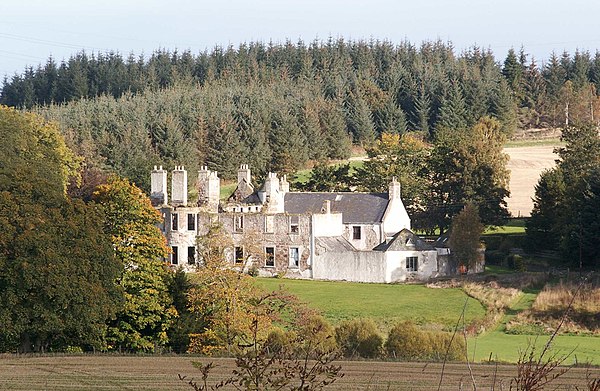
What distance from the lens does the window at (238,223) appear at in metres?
54.7

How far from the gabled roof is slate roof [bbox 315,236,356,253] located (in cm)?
183

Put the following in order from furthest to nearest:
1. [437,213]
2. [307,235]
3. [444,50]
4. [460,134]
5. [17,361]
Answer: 1. [444,50]
2. [460,134]
3. [437,213]
4. [307,235]
5. [17,361]

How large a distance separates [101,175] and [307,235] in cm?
2083

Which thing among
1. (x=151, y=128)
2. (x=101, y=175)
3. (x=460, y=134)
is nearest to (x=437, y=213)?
(x=460, y=134)

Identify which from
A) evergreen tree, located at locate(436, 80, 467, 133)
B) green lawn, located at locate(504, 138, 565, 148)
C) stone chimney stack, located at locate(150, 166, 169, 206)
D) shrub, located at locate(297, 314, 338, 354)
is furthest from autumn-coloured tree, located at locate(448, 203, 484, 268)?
green lawn, located at locate(504, 138, 565, 148)

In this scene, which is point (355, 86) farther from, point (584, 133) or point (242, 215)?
point (242, 215)

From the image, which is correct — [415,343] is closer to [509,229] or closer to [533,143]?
[509,229]

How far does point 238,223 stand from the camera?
5472 cm

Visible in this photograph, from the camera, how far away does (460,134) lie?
7256 centimetres

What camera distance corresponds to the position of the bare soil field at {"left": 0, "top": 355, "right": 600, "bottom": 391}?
22.8 meters

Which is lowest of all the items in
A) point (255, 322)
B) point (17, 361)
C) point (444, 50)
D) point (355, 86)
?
point (17, 361)

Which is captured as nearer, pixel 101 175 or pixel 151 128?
pixel 101 175

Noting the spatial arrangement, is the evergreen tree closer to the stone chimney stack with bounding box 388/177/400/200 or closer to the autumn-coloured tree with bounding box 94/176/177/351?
the stone chimney stack with bounding box 388/177/400/200

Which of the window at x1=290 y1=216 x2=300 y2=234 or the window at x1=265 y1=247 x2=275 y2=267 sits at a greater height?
the window at x1=290 y1=216 x2=300 y2=234
